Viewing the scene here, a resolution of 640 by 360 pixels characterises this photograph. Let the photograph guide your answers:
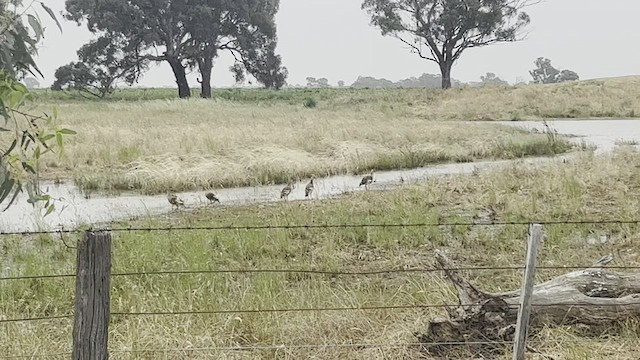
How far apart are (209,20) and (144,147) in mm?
27405

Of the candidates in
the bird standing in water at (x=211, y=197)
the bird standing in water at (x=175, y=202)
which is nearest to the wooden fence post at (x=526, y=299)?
the bird standing in water at (x=175, y=202)

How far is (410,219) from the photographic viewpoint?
984cm

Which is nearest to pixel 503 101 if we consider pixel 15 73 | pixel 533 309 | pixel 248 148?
pixel 248 148

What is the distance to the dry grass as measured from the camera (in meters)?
15.0

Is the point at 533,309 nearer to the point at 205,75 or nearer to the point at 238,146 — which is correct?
the point at 238,146

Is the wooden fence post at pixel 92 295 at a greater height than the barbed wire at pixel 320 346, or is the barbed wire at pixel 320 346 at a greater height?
Result: the wooden fence post at pixel 92 295

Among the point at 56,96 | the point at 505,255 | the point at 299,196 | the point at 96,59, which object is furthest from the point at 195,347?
the point at 56,96

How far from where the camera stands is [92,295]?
3115 mm

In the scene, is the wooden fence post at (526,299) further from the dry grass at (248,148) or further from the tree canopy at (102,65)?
the tree canopy at (102,65)

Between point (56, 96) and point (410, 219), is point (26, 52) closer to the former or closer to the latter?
point (410, 219)

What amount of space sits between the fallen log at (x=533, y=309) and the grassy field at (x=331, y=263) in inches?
5.2

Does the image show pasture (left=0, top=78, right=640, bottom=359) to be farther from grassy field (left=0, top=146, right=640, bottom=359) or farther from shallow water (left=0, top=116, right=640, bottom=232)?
shallow water (left=0, top=116, right=640, bottom=232)

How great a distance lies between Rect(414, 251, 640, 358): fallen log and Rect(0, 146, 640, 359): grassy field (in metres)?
0.13

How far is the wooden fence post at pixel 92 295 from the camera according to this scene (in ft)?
10.0
